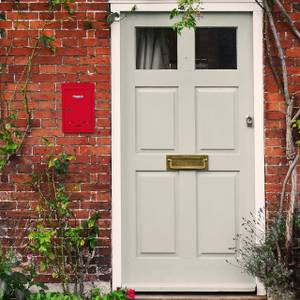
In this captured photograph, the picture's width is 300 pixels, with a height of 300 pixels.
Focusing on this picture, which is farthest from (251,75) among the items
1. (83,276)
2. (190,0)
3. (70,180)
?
(83,276)

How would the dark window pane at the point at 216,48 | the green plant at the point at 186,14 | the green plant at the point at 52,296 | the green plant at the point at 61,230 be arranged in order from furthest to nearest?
the dark window pane at the point at 216,48
the green plant at the point at 61,230
the green plant at the point at 52,296
the green plant at the point at 186,14

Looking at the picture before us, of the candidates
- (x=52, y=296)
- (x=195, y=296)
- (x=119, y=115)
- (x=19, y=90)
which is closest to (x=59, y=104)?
(x=19, y=90)

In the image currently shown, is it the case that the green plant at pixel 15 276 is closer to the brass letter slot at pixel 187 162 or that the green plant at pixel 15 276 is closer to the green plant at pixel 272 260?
the brass letter slot at pixel 187 162

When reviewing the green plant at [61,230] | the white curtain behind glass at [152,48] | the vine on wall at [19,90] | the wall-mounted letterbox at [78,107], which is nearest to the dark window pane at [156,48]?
the white curtain behind glass at [152,48]

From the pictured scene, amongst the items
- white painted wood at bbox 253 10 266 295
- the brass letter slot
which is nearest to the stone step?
white painted wood at bbox 253 10 266 295

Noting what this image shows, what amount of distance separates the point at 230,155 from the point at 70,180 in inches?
55.6

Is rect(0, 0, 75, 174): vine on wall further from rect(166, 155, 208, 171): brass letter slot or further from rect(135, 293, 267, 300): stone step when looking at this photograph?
rect(135, 293, 267, 300): stone step

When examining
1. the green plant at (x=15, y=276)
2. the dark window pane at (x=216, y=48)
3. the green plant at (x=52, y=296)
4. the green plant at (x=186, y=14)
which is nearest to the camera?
the green plant at (x=15, y=276)

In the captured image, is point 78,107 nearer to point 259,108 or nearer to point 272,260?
point 259,108

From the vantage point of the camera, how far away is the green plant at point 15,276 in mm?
5785

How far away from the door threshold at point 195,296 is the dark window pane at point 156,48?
1995mm

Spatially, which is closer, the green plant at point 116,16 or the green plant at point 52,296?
the green plant at point 52,296

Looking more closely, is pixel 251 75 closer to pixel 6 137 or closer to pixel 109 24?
pixel 109 24

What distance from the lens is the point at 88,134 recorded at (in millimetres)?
6363
